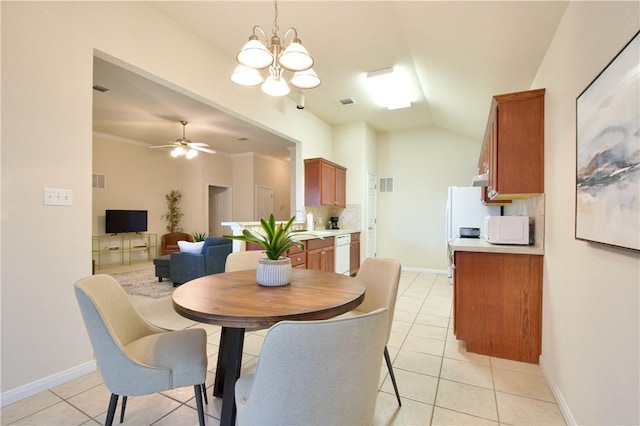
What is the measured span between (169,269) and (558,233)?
4.97 m

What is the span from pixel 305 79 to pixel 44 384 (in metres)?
2.62

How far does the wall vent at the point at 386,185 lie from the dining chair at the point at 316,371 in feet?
17.7

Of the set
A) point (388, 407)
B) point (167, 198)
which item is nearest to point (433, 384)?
point (388, 407)

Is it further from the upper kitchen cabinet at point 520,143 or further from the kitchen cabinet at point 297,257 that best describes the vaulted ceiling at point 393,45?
Answer: the kitchen cabinet at point 297,257

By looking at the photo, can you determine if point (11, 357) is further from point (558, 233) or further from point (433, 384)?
point (558, 233)

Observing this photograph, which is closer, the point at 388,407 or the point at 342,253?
the point at 388,407

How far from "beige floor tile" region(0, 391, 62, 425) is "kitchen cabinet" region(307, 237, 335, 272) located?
263cm

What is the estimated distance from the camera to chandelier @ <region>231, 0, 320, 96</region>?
5.65 ft

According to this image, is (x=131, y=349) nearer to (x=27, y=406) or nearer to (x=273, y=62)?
(x=27, y=406)

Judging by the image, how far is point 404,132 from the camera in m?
5.97

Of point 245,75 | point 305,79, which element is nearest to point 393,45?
point 305,79

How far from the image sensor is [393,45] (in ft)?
9.68

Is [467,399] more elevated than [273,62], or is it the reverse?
[273,62]

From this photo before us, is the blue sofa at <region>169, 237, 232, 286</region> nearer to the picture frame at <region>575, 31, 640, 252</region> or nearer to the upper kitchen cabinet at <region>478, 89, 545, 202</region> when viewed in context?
the upper kitchen cabinet at <region>478, 89, 545, 202</region>
